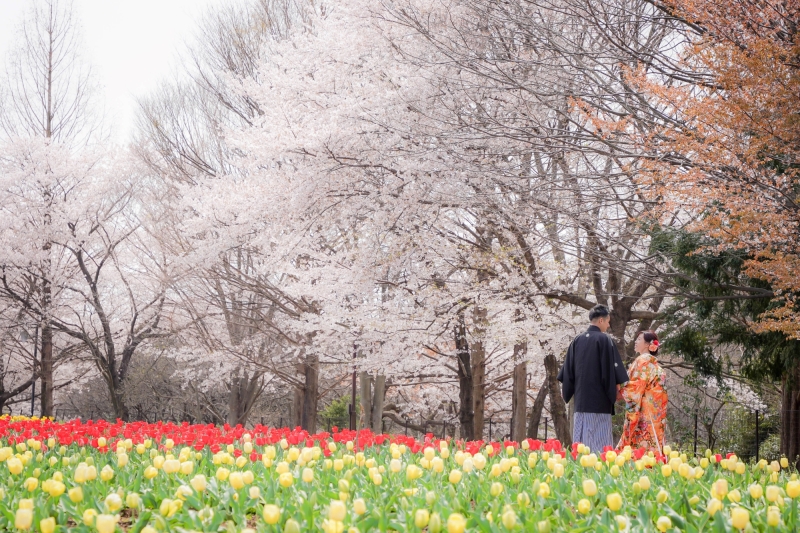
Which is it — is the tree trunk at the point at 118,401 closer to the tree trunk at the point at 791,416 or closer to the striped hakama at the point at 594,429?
the striped hakama at the point at 594,429

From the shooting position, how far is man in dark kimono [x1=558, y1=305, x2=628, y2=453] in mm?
5965

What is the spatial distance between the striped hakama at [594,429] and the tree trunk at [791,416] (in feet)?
12.7

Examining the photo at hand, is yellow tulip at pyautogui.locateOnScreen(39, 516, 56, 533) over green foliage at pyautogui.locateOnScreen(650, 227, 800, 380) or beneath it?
beneath

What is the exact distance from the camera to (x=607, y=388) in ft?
19.7

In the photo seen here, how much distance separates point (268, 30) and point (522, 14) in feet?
30.5

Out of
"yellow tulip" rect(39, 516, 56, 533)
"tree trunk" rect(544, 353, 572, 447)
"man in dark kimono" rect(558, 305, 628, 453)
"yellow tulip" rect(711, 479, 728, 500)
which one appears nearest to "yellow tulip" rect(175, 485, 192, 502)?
"yellow tulip" rect(39, 516, 56, 533)

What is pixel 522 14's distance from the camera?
696 cm

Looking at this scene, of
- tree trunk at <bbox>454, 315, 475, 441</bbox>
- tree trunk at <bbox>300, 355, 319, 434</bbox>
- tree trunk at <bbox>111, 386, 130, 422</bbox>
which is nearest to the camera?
tree trunk at <bbox>454, 315, 475, 441</bbox>

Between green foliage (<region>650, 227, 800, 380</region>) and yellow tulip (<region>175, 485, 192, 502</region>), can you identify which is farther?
green foliage (<region>650, 227, 800, 380</region>)

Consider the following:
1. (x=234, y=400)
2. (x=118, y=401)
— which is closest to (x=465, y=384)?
(x=234, y=400)

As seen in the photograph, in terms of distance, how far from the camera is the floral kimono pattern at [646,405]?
612cm

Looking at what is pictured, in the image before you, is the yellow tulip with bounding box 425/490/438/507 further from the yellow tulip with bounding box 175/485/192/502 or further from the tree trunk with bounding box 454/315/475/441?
the tree trunk with bounding box 454/315/475/441

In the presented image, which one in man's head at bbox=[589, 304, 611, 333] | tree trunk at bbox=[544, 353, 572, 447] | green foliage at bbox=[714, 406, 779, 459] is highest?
man's head at bbox=[589, 304, 611, 333]

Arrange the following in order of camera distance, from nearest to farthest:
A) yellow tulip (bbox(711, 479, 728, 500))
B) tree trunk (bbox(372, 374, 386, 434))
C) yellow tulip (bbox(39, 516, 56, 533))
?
yellow tulip (bbox(39, 516, 56, 533)), yellow tulip (bbox(711, 479, 728, 500)), tree trunk (bbox(372, 374, 386, 434))
